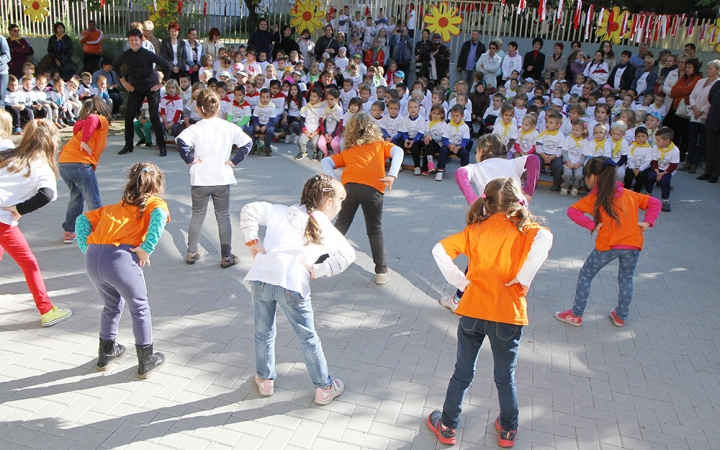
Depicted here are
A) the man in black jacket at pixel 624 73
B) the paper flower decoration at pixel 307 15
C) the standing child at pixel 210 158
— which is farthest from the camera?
the paper flower decoration at pixel 307 15

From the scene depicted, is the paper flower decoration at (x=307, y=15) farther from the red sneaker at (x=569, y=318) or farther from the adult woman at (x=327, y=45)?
the red sneaker at (x=569, y=318)

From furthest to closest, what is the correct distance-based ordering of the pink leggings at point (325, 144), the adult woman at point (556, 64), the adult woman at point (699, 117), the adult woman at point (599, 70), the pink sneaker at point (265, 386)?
the adult woman at point (556, 64) → the adult woman at point (599, 70) → the adult woman at point (699, 117) → the pink leggings at point (325, 144) → the pink sneaker at point (265, 386)

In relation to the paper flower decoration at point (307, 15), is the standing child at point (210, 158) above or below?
below

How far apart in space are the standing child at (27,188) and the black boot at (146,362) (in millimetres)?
1099

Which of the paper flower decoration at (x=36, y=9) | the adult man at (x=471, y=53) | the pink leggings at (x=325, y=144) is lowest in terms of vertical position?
the pink leggings at (x=325, y=144)

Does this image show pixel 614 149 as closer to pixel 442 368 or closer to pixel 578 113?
pixel 578 113

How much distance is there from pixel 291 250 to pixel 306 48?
13.2 metres

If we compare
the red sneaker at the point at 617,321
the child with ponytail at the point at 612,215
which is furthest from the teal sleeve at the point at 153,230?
the red sneaker at the point at 617,321

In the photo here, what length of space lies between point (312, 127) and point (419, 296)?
18.8ft

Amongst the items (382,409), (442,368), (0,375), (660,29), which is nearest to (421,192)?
(442,368)

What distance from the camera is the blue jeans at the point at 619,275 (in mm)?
4859

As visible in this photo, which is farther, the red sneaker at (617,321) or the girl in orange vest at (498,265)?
the red sneaker at (617,321)

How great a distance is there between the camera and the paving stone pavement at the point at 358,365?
3.58 m

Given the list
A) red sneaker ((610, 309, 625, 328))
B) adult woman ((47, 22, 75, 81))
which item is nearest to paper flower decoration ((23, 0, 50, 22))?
adult woman ((47, 22, 75, 81))
